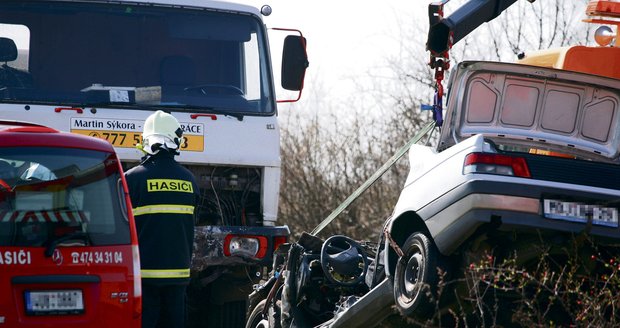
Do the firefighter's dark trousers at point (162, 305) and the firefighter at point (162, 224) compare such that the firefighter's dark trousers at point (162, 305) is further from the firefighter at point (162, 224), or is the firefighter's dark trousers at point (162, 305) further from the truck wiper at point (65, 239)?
the truck wiper at point (65, 239)

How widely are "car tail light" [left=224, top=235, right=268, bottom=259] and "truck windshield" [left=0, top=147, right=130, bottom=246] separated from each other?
2467 millimetres

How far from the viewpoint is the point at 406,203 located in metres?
7.34

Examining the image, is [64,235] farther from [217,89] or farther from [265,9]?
[265,9]

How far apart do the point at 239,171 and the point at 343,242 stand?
206 cm

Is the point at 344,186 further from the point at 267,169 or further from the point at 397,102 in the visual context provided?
the point at 267,169

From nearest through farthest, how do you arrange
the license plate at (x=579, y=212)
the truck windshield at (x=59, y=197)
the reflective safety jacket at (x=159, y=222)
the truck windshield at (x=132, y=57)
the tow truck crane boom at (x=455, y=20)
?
the license plate at (x=579, y=212)
the truck windshield at (x=59, y=197)
the reflective safety jacket at (x=159, y=222)
the tow truck crane boom at (x=455, y=20)
the truck windshield at (x=132, y=57)

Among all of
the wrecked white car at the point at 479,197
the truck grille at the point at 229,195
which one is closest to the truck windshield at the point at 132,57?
the truck grille at the point at 229,195

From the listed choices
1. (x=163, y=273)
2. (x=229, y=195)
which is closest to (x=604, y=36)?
(x=229, y=195)

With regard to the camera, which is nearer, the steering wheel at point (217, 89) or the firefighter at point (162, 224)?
the firefighter at point (162, 224)

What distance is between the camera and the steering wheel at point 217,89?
10.2 m

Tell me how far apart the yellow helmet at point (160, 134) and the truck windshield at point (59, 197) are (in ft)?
2.88

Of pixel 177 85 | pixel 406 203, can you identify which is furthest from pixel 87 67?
pixel 406 203

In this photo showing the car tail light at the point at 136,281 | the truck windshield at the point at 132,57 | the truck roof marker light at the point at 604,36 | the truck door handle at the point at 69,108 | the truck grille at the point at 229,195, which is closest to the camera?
the car tail light at the point at 136,281

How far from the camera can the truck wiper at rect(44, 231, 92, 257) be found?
6953mm
